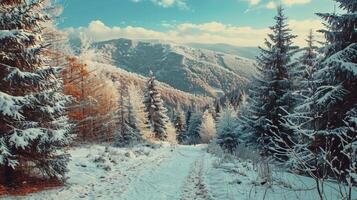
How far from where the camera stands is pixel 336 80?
38.3 ft

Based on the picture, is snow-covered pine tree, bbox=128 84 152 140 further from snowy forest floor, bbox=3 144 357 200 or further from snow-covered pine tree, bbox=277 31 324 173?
snowy forest floor, bbox=3 144 357 200

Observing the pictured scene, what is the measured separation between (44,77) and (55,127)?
5.44 feet

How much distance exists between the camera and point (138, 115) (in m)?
45.8

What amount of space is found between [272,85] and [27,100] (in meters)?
16.8

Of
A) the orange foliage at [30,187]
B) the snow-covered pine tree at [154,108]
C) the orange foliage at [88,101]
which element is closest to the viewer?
the orange foliage at [30,187]

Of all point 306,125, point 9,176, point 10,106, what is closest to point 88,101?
point 9,176

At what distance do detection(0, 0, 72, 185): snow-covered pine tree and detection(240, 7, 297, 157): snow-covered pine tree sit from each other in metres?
14.6

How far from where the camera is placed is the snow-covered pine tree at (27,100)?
973 centimetres

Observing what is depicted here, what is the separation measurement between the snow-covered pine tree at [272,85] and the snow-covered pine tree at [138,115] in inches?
880

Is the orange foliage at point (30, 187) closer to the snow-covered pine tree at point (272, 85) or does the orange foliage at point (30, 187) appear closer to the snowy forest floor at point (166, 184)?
the snowy forest floor at point (166, 184)

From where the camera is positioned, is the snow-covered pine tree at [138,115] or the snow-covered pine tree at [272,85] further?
the snow-covered pine tree at [138,115]

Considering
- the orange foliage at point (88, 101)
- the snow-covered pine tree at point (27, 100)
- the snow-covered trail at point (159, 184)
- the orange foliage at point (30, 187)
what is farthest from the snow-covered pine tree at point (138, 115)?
the snow-covered pine tree at point (27, 100)

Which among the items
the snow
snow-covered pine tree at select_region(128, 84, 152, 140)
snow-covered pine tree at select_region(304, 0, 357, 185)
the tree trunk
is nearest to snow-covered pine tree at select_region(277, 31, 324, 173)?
snow-covered pine tree at select_region(304, 0, 357, 185)

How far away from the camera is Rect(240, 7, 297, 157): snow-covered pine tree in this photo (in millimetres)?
22328
